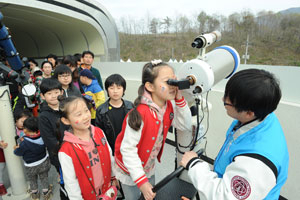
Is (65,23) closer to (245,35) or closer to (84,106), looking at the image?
(84,106)

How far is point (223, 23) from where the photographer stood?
2366 cm

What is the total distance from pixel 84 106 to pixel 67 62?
1.87 m

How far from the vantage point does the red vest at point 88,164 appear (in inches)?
44.8

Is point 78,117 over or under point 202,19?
under

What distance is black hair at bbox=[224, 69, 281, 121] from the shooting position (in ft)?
2.19

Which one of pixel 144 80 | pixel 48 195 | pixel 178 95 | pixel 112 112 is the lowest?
pixel 48 195

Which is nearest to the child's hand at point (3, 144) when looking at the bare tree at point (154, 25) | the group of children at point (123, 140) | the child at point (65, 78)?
the group of children at point (123, 140)

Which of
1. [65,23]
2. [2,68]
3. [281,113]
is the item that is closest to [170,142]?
[281,113]

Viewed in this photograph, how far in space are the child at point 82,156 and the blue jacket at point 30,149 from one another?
2.56 feet

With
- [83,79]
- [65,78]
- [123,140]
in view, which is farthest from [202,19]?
[123,140]

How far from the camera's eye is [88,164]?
1.17 metres

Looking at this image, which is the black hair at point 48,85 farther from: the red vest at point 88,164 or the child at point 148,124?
the child at point 148,124

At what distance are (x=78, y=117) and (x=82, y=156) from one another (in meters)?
0.25

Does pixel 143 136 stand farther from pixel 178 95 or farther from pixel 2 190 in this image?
pixel 2 190
